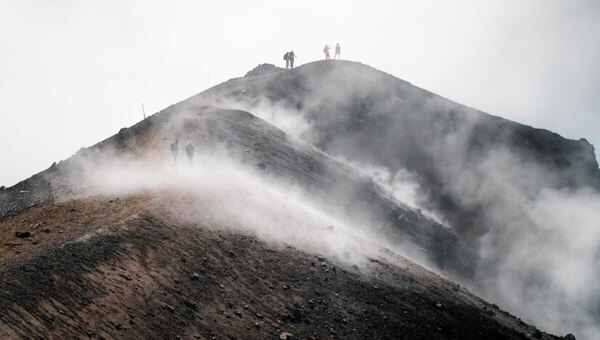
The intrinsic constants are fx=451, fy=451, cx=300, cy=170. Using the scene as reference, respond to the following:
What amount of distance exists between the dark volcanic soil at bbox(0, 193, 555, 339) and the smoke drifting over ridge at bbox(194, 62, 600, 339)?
75.5 ft

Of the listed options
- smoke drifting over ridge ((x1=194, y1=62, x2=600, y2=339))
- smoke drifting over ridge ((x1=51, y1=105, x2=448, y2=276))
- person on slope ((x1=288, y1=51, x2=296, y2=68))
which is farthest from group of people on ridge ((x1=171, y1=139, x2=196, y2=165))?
person on slope ((x1=288, y1=51, x2=296, y2=68))

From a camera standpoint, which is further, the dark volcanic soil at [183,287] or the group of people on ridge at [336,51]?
the group of people on ridge at [336,51]

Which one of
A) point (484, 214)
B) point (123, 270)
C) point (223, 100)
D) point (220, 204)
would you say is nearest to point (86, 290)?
point (123, 270)

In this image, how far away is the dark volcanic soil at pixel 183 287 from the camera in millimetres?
12773

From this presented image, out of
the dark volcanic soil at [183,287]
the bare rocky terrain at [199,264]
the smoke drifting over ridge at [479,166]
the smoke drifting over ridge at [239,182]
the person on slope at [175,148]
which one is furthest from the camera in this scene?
the smoke drifting over ridge at [479,166]

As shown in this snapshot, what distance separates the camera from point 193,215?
1897 centimetres

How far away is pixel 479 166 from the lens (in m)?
48.1

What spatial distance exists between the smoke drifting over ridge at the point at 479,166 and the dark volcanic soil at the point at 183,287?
23022 millimetres

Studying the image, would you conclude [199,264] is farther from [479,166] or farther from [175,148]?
[479,166]

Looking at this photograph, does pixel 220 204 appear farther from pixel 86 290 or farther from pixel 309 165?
pixel 309 165

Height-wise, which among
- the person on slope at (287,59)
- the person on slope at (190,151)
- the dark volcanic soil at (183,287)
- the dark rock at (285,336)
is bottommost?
the dark rock at (285,336)

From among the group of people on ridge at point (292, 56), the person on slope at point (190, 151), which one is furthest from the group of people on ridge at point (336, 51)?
the person on slope at point (190, 151)

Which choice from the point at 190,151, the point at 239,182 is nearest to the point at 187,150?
the point at 190,151

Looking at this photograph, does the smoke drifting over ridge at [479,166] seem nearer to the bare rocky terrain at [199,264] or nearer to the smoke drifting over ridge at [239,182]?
the smoke drifting over ridge at [239,182]
